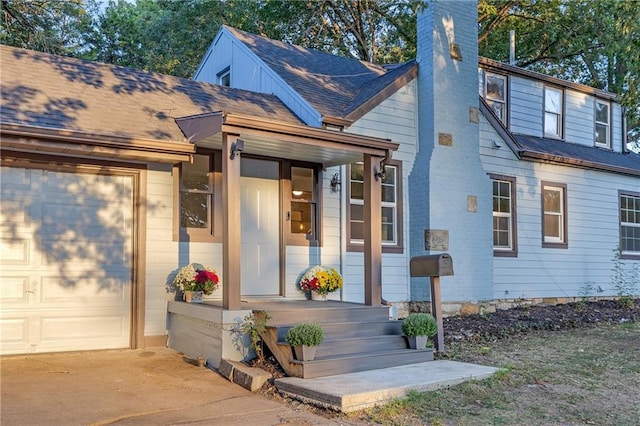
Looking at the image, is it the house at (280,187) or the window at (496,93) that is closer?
the house at (280,187)

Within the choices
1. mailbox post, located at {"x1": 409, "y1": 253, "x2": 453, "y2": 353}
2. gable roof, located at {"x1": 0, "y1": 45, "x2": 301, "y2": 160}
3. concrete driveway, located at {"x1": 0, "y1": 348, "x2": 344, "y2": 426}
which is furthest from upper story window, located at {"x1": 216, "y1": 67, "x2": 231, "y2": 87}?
concrete driveway, located at {"x1": 0, "y1": 348, "x2": 344, "y2": 426}

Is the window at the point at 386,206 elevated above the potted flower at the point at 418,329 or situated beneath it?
elevated above

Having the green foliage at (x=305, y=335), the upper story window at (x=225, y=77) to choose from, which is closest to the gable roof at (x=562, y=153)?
the upper story window at (x=225, y=77)

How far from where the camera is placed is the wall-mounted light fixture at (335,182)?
32.5ft

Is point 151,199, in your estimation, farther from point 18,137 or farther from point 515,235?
point 515,235

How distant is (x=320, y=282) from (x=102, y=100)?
417 cm

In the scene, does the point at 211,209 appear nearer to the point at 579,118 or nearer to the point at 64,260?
the point at 64,260

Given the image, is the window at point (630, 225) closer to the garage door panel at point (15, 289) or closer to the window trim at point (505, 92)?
the window trim at point (505, 92)

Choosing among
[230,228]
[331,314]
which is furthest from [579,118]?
[230,228]

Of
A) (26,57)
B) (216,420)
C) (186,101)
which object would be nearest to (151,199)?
(186,101)

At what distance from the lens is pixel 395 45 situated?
2222cm

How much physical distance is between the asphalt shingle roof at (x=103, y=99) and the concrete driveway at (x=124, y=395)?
9.36 ft

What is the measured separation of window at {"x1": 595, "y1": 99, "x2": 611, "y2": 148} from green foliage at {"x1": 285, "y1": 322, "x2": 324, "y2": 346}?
1172 cm

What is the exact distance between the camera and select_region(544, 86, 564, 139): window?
46.1 ft
